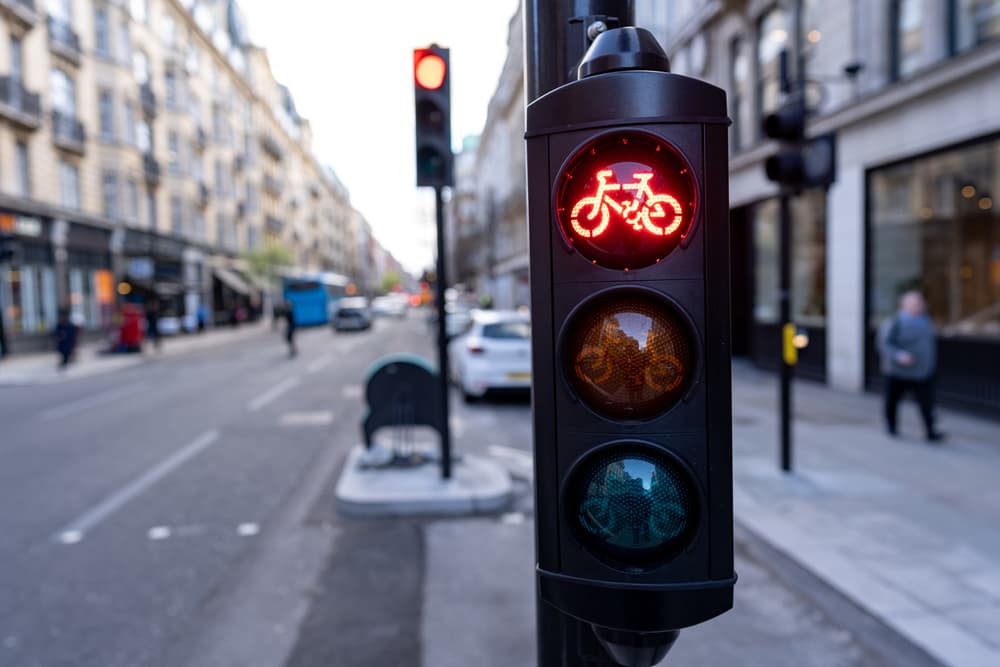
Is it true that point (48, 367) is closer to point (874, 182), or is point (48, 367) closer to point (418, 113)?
point (418, 113)

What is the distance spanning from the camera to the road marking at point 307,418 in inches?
408

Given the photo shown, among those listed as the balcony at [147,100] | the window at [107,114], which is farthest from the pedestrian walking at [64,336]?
the balcony at [147,100]

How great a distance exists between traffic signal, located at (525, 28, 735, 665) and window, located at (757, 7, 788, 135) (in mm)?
14549

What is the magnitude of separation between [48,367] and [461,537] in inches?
783

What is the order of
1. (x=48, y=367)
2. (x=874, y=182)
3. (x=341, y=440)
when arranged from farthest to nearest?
(x=48, y=367), (x=874, y=182), (x=341, y=440)

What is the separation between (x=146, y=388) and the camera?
15.2 metres

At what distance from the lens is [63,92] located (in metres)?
28.1

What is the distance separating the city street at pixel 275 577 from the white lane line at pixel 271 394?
121 inches

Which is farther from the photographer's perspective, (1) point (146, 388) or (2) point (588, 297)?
(1) point (146, 388)

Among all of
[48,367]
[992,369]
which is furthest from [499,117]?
[992,369]

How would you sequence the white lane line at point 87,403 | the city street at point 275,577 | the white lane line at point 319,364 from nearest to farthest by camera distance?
the city street at point 275,577 → the white lane line at point 87,403 → the white lane line at point 319,364

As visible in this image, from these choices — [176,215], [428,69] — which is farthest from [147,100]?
[428,69]

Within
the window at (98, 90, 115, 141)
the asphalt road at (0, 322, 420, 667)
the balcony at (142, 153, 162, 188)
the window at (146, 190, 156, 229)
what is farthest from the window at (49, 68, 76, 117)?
the asphalt road at (0, 322, 420, 667)

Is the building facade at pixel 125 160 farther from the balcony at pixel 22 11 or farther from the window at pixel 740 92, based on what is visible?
the window at pixel 740 92
